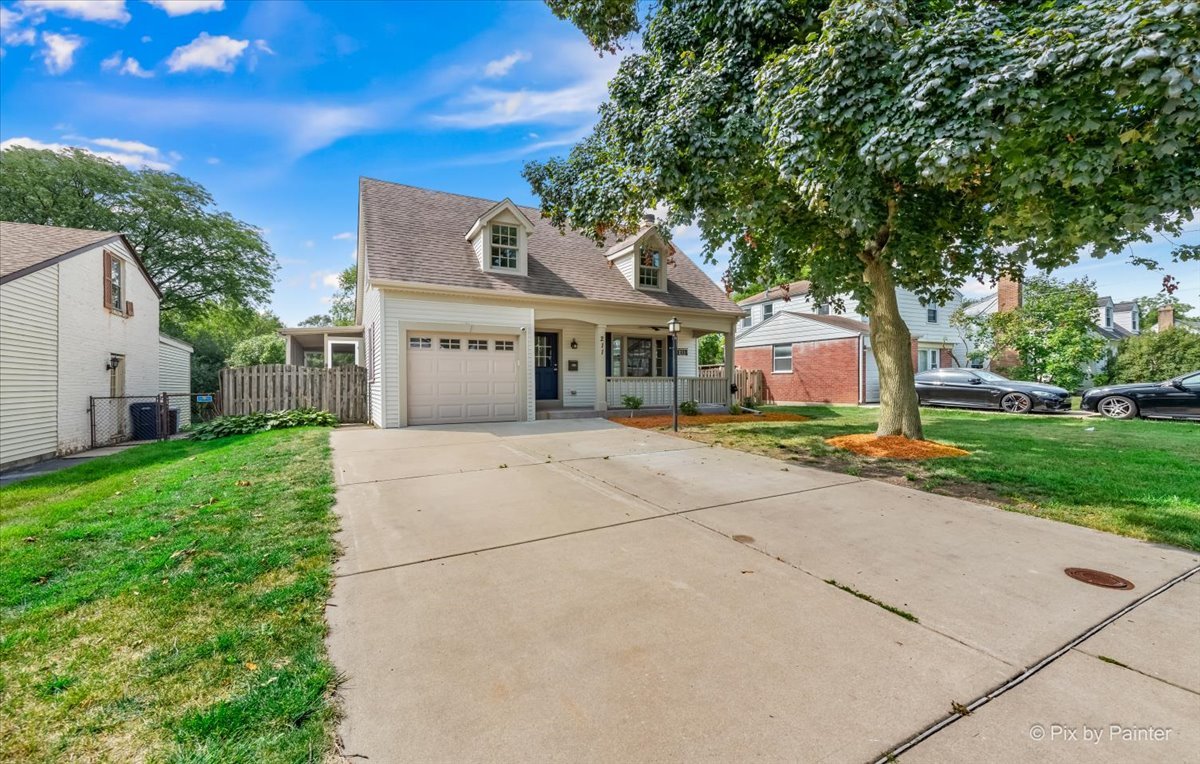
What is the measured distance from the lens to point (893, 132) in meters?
4.83

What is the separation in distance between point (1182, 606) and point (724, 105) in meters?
6.76

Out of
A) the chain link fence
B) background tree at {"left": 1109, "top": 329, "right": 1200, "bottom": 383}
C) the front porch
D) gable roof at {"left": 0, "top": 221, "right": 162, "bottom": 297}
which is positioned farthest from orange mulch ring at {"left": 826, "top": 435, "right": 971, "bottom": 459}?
background tree at {"left": 1109, "top": 329, "right": 1200, "bottom": 383}

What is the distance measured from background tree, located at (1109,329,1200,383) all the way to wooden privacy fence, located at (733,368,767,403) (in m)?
17.0

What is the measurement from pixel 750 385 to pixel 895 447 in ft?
37.8

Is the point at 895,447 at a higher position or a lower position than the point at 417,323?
lower

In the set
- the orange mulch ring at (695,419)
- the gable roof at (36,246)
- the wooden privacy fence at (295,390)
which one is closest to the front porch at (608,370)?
the orange mulch ring at (695,419)

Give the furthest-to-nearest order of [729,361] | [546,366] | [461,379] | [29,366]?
[729,361], [546,366], [461,379], [29,366]

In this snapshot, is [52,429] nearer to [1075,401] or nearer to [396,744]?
[396,744]

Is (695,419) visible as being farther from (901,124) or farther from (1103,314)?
(1103,314)

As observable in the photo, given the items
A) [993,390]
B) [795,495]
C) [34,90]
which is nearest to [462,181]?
[34,90]

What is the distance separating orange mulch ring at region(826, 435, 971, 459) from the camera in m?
7.32

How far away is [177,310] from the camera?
25859 millimetres

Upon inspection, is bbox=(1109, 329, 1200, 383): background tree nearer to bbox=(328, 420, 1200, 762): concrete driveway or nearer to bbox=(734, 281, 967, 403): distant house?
bbox=(734, 281, 967, 403): distant house

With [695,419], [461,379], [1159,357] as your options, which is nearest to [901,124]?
[695,419]
